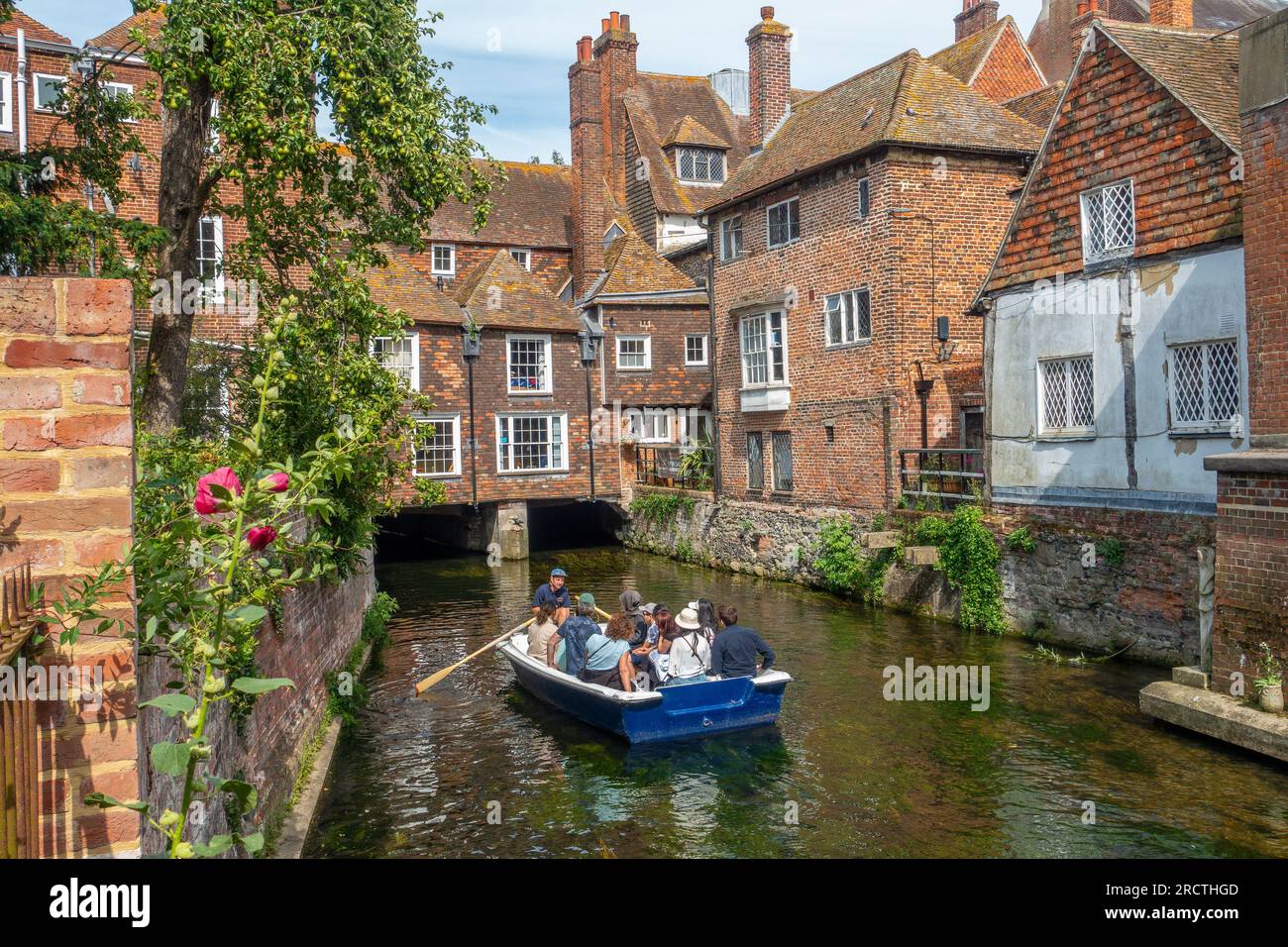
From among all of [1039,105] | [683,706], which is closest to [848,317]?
[1039,105]

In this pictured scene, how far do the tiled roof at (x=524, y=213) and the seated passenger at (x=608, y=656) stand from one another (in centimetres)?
3002

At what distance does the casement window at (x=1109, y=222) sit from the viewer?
55.6 ft

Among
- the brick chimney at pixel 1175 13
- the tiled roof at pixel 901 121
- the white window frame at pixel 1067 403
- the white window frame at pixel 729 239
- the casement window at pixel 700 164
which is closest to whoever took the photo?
the white window frame at pixel 1067 403

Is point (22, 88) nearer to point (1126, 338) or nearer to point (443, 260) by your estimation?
point (443, 260)

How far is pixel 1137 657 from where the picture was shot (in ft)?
54.7

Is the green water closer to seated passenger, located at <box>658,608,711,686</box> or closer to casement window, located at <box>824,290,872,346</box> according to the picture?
seated passenger, located at <box>658,608,711,686</box>

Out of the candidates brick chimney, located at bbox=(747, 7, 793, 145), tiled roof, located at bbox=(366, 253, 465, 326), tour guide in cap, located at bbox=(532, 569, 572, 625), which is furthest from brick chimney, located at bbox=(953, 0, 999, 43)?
tour guide in cap, located at bbox=(532, 569, 572, 625)

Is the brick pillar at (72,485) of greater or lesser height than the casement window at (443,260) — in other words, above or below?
below

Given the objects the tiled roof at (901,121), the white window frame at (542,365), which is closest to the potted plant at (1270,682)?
the tiled roof at (901,121)

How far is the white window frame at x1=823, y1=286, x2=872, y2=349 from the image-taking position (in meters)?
25.4

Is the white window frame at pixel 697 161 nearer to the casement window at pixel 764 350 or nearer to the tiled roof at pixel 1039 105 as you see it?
the tiled roof at pixel 1039 105

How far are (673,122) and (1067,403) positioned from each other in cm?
3411

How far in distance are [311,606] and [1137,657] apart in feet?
42.0
